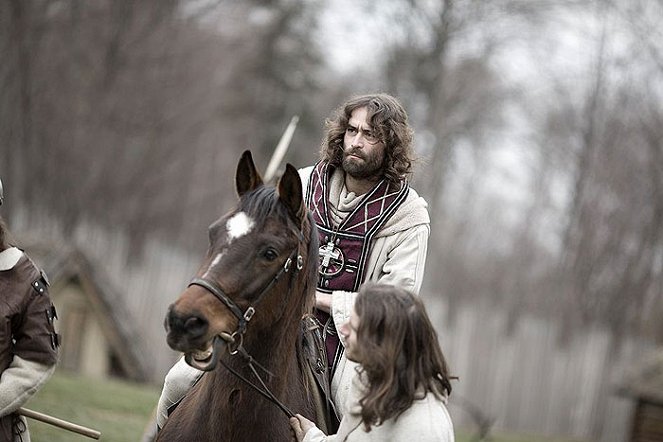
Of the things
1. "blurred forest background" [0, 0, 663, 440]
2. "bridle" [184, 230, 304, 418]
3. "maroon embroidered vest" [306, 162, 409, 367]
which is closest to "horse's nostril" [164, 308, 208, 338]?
"bridle" [184, 230, 304, 418]

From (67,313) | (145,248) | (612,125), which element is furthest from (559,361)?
(67,313)

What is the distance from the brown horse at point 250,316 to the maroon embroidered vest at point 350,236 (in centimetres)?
47

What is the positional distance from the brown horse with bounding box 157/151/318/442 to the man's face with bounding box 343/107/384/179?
72 centimetres

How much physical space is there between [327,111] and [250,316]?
2175cm

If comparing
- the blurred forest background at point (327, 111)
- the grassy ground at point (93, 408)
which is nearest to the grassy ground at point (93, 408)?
the grassy ground at point (93, 408)

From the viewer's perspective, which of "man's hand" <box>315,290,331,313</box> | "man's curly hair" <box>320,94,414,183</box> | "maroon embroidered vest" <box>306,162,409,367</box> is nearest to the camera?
"man's hand" <box>315,290,331,313</box>

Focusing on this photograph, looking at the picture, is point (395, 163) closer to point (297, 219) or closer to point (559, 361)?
point (297, 219)

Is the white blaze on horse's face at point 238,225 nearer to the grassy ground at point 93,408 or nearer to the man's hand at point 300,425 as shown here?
the man's hand at point 300,425

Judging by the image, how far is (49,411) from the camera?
965 centimetres

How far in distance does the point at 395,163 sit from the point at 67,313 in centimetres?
1179

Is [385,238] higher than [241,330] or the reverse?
higher

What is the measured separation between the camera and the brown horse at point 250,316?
3670 millimetres

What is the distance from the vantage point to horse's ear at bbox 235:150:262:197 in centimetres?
408

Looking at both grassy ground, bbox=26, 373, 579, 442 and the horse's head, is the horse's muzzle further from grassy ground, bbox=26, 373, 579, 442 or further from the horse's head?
grassy ground, bbox=26, 373, 579, 442
